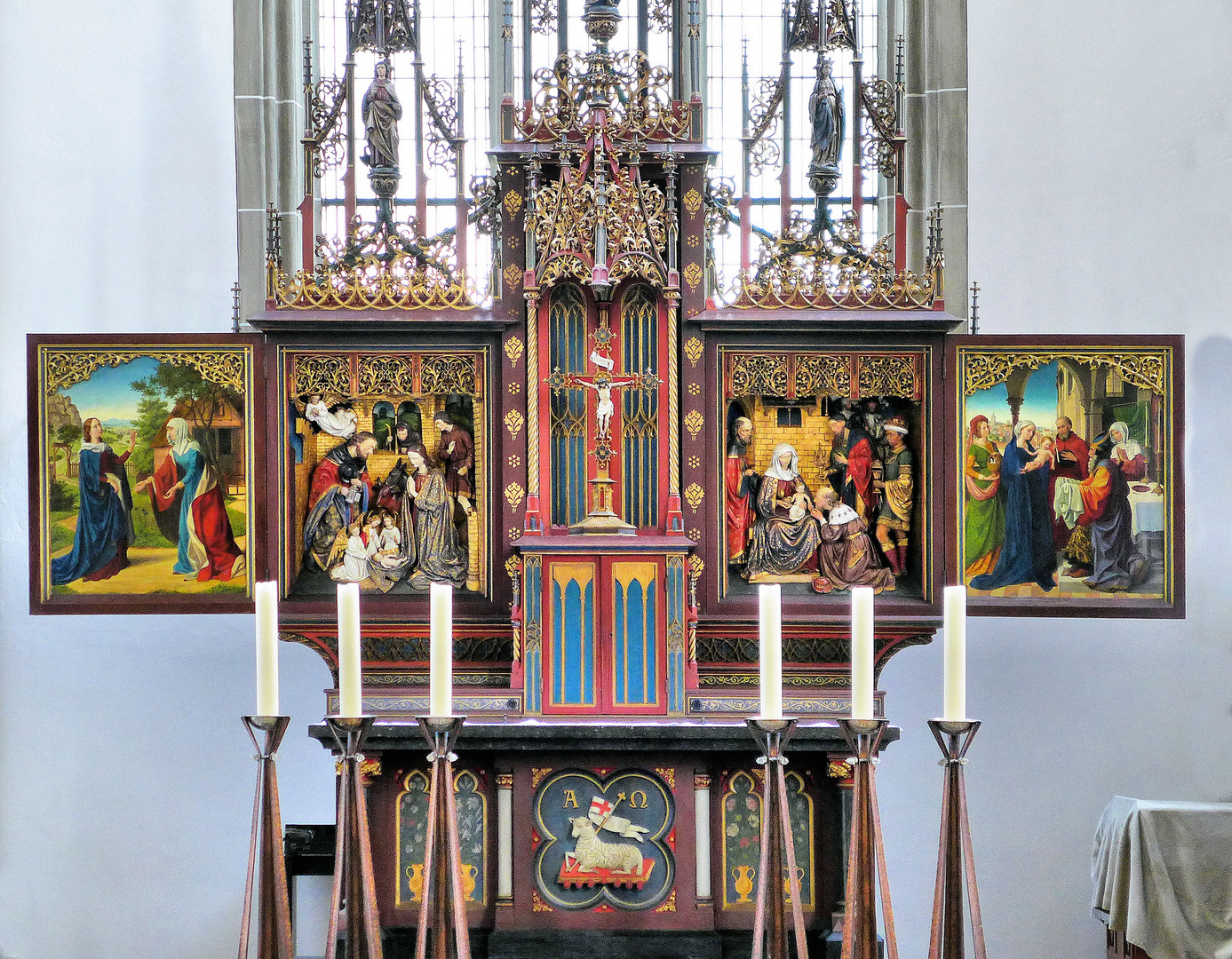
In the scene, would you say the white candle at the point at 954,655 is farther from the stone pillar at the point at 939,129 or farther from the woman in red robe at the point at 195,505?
the stone pillar at the point at 939,129

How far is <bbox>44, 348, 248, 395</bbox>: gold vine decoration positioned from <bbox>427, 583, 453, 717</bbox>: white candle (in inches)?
130

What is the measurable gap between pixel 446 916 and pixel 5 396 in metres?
6.41

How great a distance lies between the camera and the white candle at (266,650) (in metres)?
3.90

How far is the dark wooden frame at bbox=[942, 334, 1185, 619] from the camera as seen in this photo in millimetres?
7125

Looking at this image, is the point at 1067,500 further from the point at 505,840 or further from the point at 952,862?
the point at 952,862

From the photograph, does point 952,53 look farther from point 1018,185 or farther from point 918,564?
point 918,564

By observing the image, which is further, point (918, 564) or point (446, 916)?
point (918, 564)

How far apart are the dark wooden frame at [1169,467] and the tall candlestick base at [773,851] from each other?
11.1 feet

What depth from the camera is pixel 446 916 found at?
3.96m

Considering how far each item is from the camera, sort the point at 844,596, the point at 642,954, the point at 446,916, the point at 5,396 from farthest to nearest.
→ the point at 5,396, the point at 844,596, the point at 642,954, the point at 446,916

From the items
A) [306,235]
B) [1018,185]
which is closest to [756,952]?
[306,235]

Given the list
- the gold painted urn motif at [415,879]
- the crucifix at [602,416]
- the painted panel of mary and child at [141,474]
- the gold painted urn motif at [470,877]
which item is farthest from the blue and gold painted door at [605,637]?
the painted panel of mary and child at [141,474]

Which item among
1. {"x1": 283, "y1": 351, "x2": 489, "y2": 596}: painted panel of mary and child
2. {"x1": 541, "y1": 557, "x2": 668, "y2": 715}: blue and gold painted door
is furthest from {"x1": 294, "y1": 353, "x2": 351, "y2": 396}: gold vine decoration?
{"x1": 541, "y1": 557, "x2": 668, "y2": 715}: blue and gold painted door

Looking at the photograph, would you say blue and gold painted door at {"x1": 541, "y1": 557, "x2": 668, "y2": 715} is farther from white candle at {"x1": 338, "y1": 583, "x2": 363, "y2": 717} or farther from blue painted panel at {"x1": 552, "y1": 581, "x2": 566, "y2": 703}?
white candle at {"x1": 338, "y1": 583, "x2": 363, "y2": 717}
